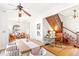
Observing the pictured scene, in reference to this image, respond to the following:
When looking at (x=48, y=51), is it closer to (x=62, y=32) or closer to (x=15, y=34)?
(x=62, y=32)

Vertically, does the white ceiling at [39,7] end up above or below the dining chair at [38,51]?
above

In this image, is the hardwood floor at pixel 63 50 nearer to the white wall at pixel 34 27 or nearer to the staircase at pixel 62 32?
the staircase at pixel 62 32

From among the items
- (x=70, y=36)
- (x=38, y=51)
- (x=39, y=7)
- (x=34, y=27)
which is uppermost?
(x=39, y=7)

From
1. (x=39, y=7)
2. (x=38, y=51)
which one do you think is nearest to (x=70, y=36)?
(x=38, y=51)

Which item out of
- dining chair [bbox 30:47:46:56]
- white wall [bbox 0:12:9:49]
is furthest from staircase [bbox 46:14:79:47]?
white wall [bbox 0:12:9:49]

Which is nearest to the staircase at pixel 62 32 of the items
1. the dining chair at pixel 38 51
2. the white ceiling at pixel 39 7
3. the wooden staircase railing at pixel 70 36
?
the wooden staircase railing at pixel 70 36

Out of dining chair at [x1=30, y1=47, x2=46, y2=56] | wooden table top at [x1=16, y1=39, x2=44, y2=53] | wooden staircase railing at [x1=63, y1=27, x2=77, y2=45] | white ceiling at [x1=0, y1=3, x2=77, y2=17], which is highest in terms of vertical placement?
white ceiling at [x1=0, y1=3, x2=77, y2=17]

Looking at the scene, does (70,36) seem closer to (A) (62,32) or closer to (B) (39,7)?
(A) (62,32)

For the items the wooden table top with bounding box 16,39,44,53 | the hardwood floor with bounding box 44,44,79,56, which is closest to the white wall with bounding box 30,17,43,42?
the wooden table top with bounding box 16,39,44,53

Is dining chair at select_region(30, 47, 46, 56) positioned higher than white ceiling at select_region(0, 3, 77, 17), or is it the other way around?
white ceiling at select_region(0, 3, 77, 17)

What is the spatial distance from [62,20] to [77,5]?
11.4 inches

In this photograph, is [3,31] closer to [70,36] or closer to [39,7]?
[39,7]

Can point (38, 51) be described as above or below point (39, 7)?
below

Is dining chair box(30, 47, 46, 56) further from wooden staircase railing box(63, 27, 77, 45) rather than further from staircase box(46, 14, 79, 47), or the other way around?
wooden staircase railing box(63, 27, 77, 45)
